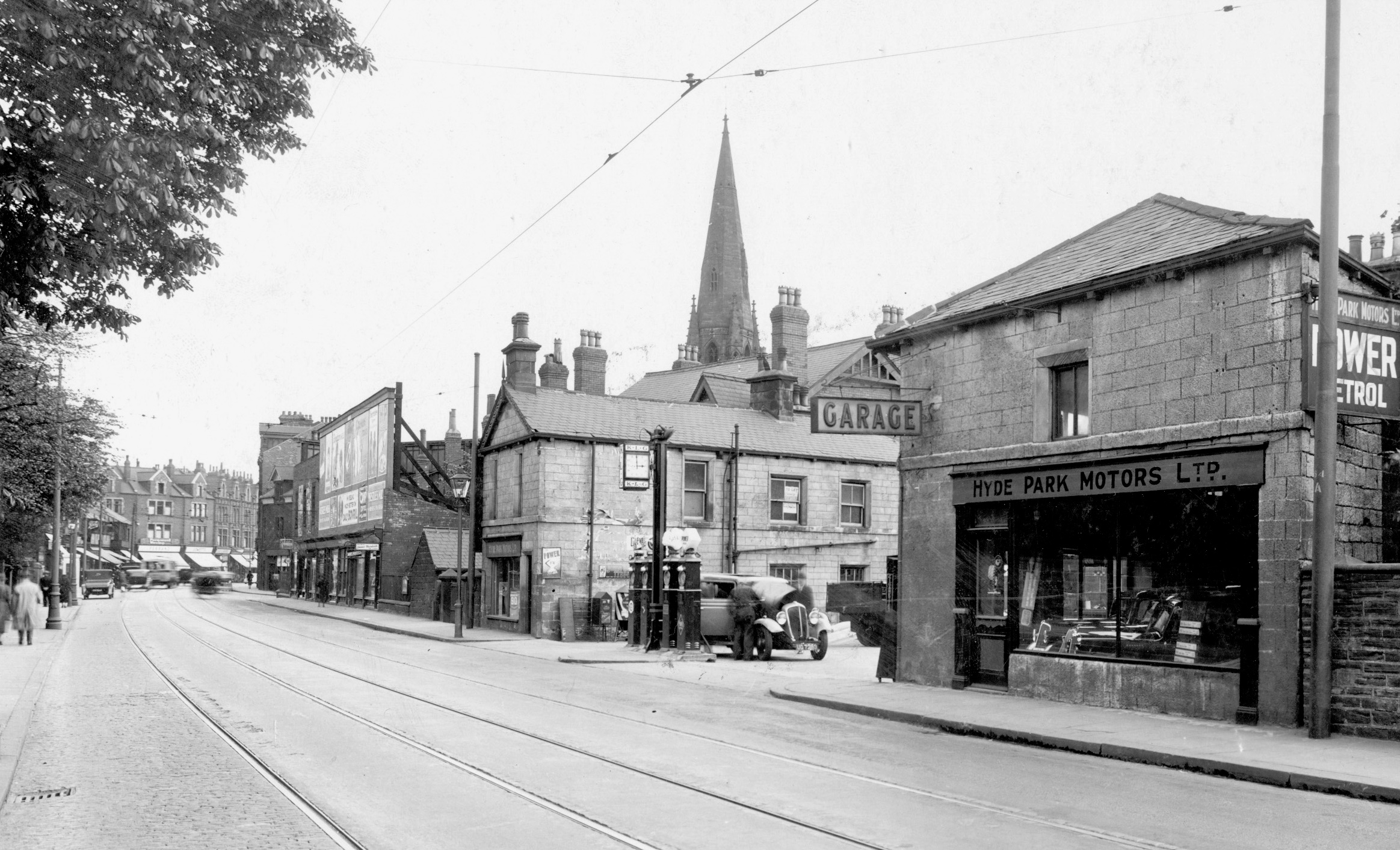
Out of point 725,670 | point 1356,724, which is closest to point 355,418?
point 725,670

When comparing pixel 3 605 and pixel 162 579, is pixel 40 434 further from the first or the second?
pixel 162 579

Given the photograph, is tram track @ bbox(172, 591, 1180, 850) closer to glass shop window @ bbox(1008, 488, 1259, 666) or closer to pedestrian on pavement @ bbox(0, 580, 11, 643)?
glass shop window @ bbox(1008, 488, 1259, 666)

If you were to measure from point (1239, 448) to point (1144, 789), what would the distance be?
5687mm

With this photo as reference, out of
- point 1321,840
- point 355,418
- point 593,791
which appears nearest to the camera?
point 1321,840

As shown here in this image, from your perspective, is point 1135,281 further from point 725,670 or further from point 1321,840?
point 725,670

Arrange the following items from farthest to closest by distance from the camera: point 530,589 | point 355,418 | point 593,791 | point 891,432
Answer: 1. point 355,418
2. point 530,589
3. point 891,432
4. point 593,791

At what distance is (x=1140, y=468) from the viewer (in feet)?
49.7

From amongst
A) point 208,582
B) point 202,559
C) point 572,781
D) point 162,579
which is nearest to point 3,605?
point 572,781

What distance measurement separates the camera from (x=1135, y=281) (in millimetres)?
15539

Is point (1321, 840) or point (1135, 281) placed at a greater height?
point (1135, 281)

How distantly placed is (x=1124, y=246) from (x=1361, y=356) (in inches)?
176

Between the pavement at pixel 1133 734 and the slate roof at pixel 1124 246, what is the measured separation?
19.2ft

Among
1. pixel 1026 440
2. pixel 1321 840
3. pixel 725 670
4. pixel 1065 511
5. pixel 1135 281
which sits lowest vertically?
pixel 725 670

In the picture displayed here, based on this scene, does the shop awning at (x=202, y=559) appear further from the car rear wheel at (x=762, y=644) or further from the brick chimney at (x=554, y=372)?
the car rear wheel at (x=762, y=644)
